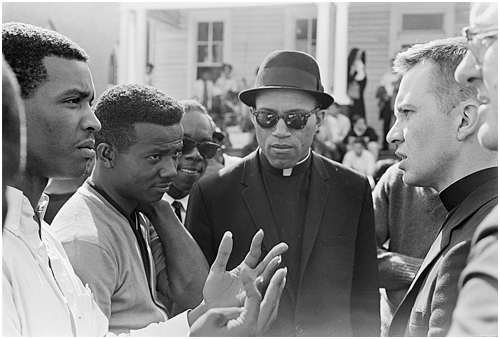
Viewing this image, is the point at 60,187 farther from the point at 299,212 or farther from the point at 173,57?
the point at 173,57

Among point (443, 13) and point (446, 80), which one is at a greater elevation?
point (443, 13)

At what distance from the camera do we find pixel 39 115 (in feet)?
6.64

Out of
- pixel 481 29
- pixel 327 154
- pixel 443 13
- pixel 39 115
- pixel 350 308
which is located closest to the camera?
pixel 481 29

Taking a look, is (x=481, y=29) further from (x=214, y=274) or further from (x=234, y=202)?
(x=234, y=202)

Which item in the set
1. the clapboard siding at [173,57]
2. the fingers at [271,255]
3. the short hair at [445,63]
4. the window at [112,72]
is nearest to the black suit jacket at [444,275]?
the short hair at [445,63]

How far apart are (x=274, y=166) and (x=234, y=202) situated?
1.02 feet

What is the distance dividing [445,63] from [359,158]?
27.6ft

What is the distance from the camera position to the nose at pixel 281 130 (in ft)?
10.5

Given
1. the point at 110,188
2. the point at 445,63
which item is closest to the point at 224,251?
the point at 110,188

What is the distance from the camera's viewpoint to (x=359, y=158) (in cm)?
1056

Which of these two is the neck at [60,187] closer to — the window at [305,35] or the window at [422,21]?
the window at [422,21]

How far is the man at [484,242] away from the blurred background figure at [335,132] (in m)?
8.58

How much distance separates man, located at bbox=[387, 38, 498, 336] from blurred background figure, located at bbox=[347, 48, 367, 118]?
9604 millimetres

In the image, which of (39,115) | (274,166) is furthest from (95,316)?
(274,166)
